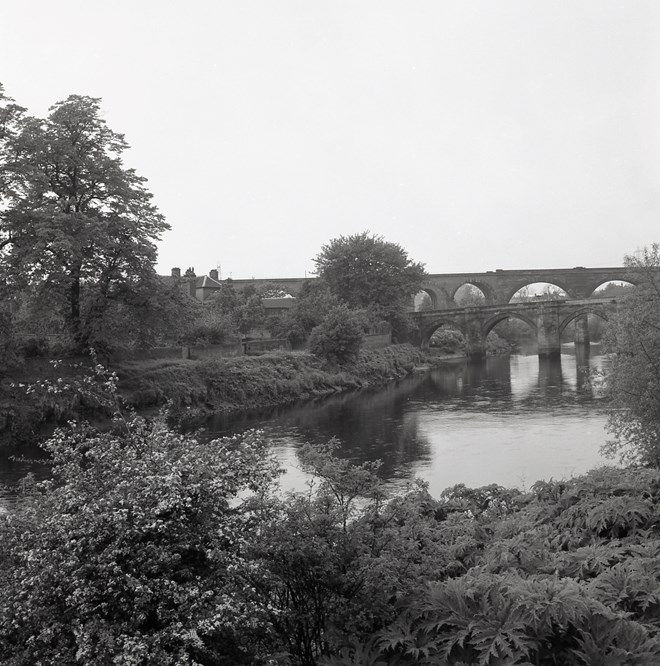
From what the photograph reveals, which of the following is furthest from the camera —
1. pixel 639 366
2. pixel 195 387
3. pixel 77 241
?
pixel 195 387

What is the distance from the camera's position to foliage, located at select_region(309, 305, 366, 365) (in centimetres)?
4722

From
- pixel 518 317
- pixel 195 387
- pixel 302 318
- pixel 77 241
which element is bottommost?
pixel 195 387

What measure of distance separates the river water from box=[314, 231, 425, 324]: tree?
17576 mm

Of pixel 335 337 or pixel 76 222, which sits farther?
pixel 335 337

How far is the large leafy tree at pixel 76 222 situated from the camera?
26.9m

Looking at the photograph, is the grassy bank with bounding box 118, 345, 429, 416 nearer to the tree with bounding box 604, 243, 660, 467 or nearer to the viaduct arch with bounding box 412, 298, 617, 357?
the tree with bounding box 604, 243, 660, 467

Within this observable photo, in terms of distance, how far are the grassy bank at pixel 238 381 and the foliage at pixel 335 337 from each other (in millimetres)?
937

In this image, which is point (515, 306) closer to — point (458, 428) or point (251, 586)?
point (458, 428)

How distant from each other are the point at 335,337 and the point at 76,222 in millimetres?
23538

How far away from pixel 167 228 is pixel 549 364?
39.2 m

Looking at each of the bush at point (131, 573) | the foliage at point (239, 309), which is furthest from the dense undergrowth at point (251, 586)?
the foliage at point (239, 309)

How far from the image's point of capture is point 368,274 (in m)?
63.8

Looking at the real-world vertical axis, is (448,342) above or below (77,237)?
below

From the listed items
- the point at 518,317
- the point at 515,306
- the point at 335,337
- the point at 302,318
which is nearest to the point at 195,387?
the point at 335,337
